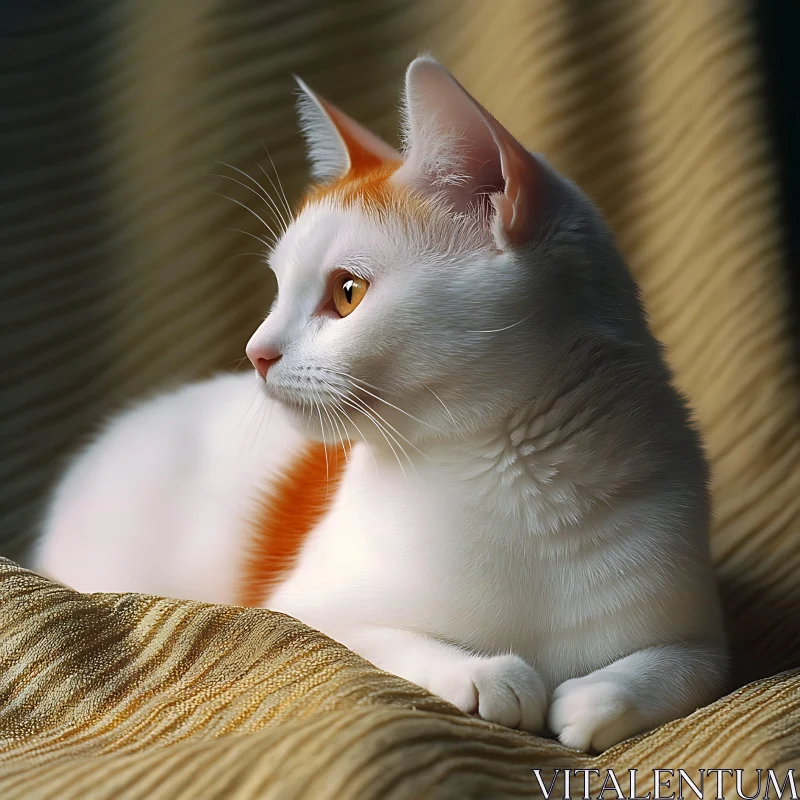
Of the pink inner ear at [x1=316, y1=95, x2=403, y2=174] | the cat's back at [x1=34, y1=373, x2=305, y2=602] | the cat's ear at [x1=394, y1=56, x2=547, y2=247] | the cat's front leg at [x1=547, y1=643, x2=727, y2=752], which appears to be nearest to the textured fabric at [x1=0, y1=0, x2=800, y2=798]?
the cat's back at [x1=34, y1=373, x2=305, y2=602]

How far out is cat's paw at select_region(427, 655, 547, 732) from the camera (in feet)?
2.16

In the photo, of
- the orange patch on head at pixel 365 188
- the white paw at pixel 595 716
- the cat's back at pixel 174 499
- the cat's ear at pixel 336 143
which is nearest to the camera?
the white paw at pixel 595 716

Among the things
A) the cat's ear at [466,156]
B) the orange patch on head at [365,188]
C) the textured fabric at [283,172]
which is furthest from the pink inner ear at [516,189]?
the textured fabric at [283,172]

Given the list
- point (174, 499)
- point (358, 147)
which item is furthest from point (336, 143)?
point (174, 499)

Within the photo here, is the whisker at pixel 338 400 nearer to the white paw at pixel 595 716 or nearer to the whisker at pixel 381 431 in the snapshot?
the whisker at pixel 381 431

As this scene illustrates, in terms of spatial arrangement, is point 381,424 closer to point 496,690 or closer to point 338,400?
point 338,400

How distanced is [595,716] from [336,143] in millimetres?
587

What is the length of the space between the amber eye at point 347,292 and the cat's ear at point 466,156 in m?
0.10

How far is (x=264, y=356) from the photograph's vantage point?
0.74 m

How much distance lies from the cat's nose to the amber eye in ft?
0.20

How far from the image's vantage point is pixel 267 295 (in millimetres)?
1395

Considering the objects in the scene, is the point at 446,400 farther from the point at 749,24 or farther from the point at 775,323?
the point at 749,24

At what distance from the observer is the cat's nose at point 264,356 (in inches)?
29.2

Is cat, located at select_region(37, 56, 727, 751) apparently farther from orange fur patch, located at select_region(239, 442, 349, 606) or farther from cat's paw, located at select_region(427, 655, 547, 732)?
orange fur patch, located at select_region(239, 442, 349, 606)
